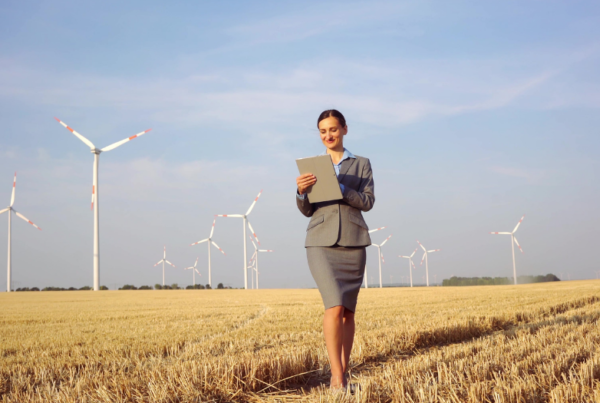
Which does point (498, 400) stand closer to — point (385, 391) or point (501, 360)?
point (385, 391)

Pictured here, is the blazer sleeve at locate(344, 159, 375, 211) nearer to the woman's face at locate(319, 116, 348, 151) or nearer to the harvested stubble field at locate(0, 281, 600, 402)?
the woman's face at locate(319, 116, 348, 151)

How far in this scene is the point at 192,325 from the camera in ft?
46.5

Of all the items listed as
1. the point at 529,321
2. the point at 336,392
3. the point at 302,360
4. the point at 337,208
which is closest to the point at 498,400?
the point at 336,392

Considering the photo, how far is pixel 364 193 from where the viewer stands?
220 inches

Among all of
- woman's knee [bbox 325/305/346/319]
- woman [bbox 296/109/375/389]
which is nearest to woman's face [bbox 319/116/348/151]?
woman [bbox 296/109/375/389]

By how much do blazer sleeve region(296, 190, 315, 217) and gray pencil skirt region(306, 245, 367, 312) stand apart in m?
0.38

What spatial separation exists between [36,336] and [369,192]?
10044mm

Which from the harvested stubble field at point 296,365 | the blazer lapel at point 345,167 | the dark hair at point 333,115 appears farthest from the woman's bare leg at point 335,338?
the dark hair at point 333,115

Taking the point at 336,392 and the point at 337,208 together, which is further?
the point at 337,208

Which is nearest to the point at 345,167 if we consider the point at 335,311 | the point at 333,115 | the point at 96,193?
the point at 333,115

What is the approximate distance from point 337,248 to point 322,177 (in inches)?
29.8

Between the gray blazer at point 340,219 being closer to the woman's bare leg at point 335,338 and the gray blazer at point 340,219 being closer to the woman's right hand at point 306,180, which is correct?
the woman's right hand at point 306,180

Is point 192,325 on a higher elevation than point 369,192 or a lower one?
lower

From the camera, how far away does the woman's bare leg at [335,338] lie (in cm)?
512
